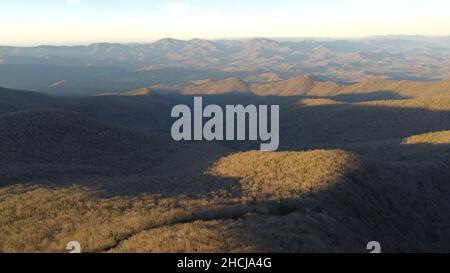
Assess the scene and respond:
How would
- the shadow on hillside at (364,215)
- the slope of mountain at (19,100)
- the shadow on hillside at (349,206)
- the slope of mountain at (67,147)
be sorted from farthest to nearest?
the slope of mountain at (19,100)
the slope of mountain at (67,147)
the shadow on hillside at (349,206)
the shadow on hillside at (364,215)

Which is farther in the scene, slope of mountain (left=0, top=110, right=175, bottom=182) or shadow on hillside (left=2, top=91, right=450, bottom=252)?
slope of mountain (left=0, top=110, right=175, bottom=182)

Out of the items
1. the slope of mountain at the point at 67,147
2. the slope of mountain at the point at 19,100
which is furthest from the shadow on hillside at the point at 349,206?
the slope of mountain at the point at 19,100

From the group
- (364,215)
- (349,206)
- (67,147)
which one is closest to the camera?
(364,215)

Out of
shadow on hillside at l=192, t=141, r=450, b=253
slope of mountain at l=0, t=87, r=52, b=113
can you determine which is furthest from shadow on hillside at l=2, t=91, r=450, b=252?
slope of mountain at l=0, t=87, r=52, b=113

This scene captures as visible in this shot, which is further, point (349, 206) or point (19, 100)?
point (19, 100)

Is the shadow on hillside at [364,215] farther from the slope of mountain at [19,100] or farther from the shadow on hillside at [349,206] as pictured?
the slope of mountain at [19,100]

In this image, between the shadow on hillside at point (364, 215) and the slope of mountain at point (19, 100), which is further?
the slope of mountain at point (19, 100)

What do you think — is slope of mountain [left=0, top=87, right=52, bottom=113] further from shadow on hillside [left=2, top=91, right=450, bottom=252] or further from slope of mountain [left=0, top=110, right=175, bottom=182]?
shadow on hillside [left=2, top=91, right=450, bottom=252]

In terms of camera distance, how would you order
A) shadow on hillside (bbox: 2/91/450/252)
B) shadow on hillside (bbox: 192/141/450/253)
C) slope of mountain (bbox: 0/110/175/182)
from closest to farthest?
shadow on hillside (bbox: 192/141/450/253), shadow on hillside (bbox: 2/91/450/252), slope of mountain (bbox: 0/110/175/182)

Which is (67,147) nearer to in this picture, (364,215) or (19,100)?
(364,215)

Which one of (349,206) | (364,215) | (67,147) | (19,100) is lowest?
(67,147)

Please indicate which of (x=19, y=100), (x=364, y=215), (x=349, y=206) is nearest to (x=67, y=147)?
(x=349, y=206)
